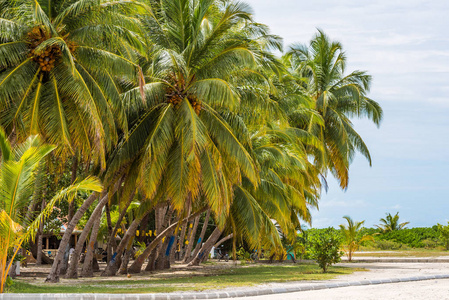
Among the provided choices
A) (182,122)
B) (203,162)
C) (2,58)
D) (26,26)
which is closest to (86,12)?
(26,26)

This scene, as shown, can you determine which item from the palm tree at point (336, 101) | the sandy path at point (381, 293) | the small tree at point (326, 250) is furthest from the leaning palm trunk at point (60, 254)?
the palm tree at point (336, 101)

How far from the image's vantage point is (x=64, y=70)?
14.5 m

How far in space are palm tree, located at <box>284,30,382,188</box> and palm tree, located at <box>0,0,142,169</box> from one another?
1490 cm

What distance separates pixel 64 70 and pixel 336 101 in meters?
16.8

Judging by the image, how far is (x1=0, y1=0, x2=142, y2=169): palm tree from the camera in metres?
13.8

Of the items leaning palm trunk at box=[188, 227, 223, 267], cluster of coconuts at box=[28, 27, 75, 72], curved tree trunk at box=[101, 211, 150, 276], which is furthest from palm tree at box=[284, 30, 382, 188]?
cluster of coconuts at box=[28, 27, 75, 72]

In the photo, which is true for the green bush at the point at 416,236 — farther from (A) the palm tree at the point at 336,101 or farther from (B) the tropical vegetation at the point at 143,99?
(B) the tropical vegetation at the point at 143,99

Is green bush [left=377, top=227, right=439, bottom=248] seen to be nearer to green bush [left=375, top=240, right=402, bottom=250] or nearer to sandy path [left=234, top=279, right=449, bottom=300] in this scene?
green bush [left=375, top=240, right=402, bottom=250]

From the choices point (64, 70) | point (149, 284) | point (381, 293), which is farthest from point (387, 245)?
point (64, 70)

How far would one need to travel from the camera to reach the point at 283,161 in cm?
2062

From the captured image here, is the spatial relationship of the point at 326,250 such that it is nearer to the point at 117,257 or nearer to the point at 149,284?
the point at 149,284

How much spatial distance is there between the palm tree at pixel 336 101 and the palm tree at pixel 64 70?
1490cm

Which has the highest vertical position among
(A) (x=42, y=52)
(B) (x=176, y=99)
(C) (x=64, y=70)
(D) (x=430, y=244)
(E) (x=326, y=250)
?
(A) (x=42, y=52)

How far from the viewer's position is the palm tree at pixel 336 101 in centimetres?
2866
